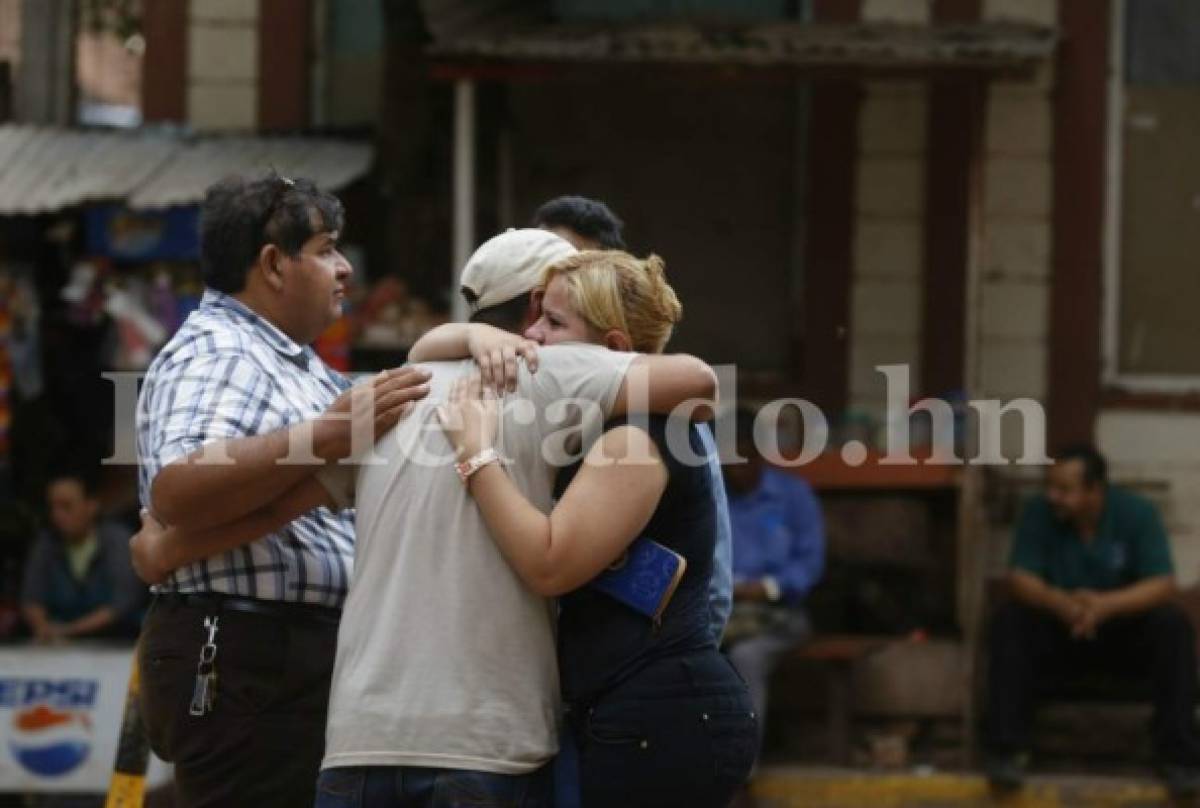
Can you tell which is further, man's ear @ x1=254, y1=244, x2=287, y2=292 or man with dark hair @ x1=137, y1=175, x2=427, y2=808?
man's ear @ x1=254, y1=244, x2=287, y2=292

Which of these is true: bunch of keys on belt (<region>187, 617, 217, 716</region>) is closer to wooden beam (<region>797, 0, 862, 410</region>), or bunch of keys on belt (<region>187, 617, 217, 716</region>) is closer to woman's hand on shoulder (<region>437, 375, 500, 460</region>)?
woman's hand on shoulder (<region>437, 375, 500, 460</region>)

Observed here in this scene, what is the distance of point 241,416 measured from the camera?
417 centimetres

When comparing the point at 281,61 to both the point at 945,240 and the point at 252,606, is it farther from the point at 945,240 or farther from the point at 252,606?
the point at 252,606

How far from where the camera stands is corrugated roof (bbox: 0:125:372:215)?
29.3ft

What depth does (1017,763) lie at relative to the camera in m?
8.77

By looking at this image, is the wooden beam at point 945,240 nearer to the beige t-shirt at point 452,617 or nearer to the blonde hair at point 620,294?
→ the blonde hair at point 620,294

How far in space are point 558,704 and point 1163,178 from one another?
6.49m

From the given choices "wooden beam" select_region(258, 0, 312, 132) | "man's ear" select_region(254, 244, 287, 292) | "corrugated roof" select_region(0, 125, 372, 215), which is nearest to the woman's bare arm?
"man's ear" select_region(254, 244, 287, 292)

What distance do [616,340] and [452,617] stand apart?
0.55m

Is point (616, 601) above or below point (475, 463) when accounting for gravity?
below

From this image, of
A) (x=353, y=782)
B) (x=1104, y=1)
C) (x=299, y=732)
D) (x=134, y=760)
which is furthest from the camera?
(x=1104, y=1)

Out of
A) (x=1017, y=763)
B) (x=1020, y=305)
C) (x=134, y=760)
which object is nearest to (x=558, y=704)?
(x=134, y=760)

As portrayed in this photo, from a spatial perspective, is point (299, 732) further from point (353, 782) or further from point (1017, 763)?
point (1017, 763)

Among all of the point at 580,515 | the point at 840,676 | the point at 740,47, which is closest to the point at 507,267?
the point at 580,515
